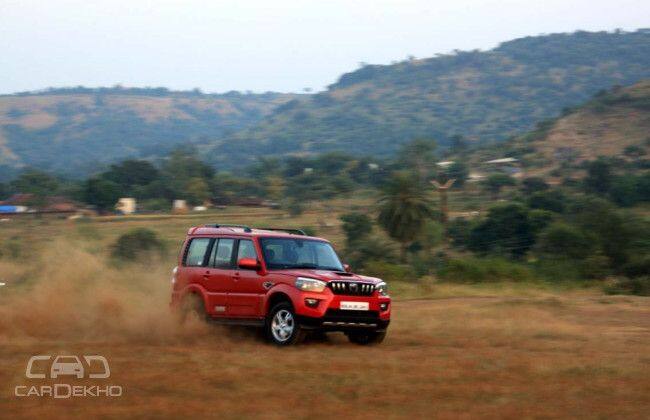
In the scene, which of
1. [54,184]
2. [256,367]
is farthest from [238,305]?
[54,184]

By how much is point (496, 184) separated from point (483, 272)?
45.4 meters

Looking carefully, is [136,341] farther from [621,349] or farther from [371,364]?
[621,349]

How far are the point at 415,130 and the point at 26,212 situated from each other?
12644 cm

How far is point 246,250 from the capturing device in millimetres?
14094

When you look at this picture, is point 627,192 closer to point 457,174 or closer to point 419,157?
point 457,174

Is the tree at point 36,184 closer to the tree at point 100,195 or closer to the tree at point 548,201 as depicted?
the tree at point 100,195

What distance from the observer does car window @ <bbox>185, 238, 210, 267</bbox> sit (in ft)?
48.6

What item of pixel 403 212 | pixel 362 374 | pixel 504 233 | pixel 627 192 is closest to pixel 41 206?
pixel 403 212

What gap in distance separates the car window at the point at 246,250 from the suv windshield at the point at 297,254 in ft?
0.54

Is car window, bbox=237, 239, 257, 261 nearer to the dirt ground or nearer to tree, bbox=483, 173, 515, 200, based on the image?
the dirt ground

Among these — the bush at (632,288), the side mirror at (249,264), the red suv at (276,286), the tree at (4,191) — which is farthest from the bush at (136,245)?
the tree at (4,191)

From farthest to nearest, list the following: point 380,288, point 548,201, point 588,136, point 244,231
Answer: point 588,136, point 548,201, point 244,231, point 380,288

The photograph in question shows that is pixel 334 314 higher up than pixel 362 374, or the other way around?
pixel 334 314

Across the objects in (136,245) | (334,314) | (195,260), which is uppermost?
(195,260)
